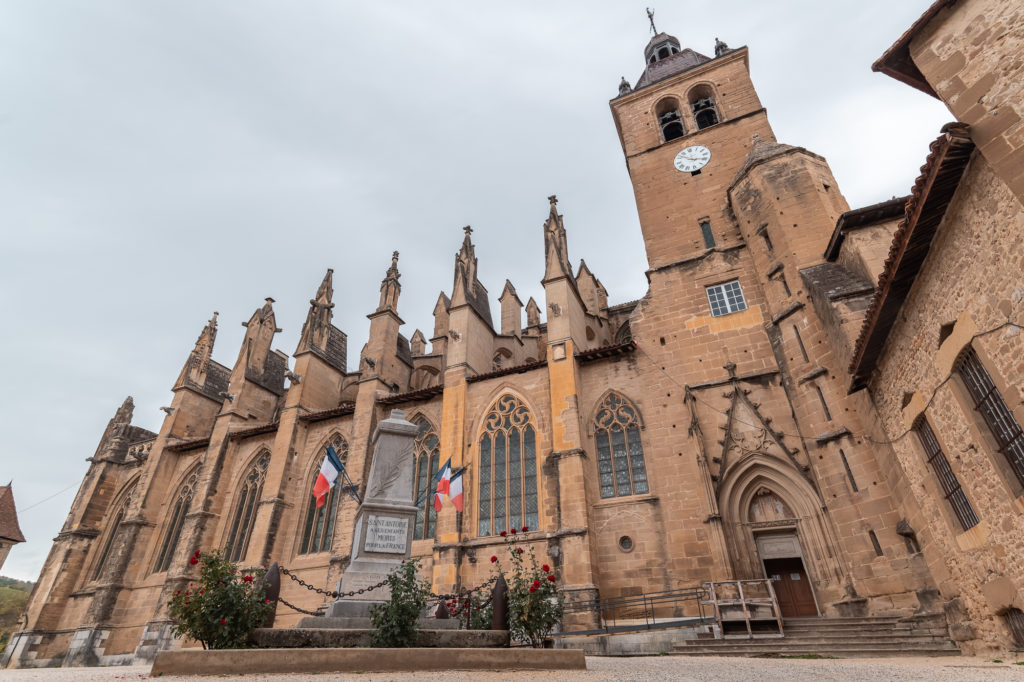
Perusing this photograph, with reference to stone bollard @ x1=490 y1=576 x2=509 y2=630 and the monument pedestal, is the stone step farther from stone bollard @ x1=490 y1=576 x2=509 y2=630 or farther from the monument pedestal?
the monument pedestal

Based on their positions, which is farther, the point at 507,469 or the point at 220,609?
the point at 507,469

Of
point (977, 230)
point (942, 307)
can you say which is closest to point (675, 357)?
point (942, 307)

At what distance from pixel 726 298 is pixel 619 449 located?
5.79 m

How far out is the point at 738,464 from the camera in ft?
43.1

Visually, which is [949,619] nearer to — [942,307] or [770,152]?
[942,307]

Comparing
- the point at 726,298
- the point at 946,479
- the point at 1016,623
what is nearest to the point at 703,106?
the point at 726,298

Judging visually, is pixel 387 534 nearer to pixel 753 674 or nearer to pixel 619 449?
pixel 753 674

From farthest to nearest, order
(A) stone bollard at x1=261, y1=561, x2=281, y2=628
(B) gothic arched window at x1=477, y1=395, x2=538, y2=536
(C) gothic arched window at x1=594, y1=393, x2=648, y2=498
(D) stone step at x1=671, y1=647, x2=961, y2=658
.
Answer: (B) gothic arched window at x1=477, y1=395, x2=538, y2=536
(C) gothic arched window at x1=594, y1=393, x2=648, y2=498
(D) stone step at x1=671, y1=647, x2=961, y2=658
(A) stone bollard at x1=261, y1=561, x2=281, y2=628

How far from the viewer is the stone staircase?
841 centimetres

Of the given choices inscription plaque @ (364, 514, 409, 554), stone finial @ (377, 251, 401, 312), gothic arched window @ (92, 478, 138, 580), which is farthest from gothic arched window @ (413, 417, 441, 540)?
gothic arched window @ (92, 478, 138, 580)

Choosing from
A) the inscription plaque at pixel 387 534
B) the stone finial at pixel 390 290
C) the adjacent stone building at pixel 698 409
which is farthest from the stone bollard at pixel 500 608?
the stone finial at pixel 390 290

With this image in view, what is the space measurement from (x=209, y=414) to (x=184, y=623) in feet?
69.7

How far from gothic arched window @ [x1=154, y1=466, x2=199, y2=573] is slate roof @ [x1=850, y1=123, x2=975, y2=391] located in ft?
79.2

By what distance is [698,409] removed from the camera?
46.7 ft
